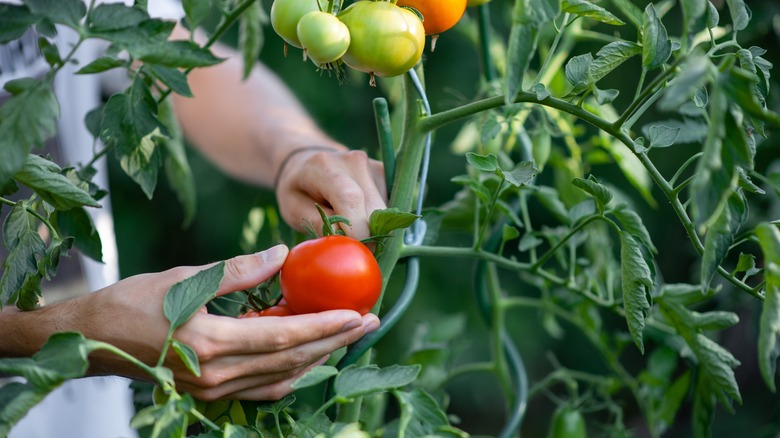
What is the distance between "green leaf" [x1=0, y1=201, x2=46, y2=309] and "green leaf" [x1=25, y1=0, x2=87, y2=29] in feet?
0.49

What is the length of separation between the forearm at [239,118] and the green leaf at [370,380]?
56cm

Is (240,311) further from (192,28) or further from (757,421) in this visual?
(757,421)

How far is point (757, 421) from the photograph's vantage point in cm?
142

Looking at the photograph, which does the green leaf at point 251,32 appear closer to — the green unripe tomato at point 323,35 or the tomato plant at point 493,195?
the tomato plant at point 493,195

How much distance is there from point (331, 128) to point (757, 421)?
1139 mm

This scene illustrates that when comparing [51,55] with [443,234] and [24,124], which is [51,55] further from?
[443,234]

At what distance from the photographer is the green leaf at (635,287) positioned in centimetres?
50

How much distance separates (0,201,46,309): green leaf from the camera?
0.49 metres

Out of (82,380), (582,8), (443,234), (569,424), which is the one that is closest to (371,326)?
(582,8)

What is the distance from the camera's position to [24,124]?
1.26 ft

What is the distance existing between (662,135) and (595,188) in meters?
0.06

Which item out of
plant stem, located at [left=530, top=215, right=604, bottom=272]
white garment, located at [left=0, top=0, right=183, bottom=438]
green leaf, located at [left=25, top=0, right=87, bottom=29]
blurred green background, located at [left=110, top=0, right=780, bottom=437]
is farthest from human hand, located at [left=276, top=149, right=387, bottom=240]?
blurred green background, located at [left=110, top=0, right=780, bottom=437]

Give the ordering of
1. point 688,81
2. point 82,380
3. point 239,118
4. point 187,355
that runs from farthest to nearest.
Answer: point 239,118 → point 82,380 → point 187,355 → point 688,81

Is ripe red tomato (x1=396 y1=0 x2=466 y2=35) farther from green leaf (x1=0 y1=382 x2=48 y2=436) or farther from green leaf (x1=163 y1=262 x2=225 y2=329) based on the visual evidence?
green leaf (x1=0 y1=382 x2=48 y2=436)
